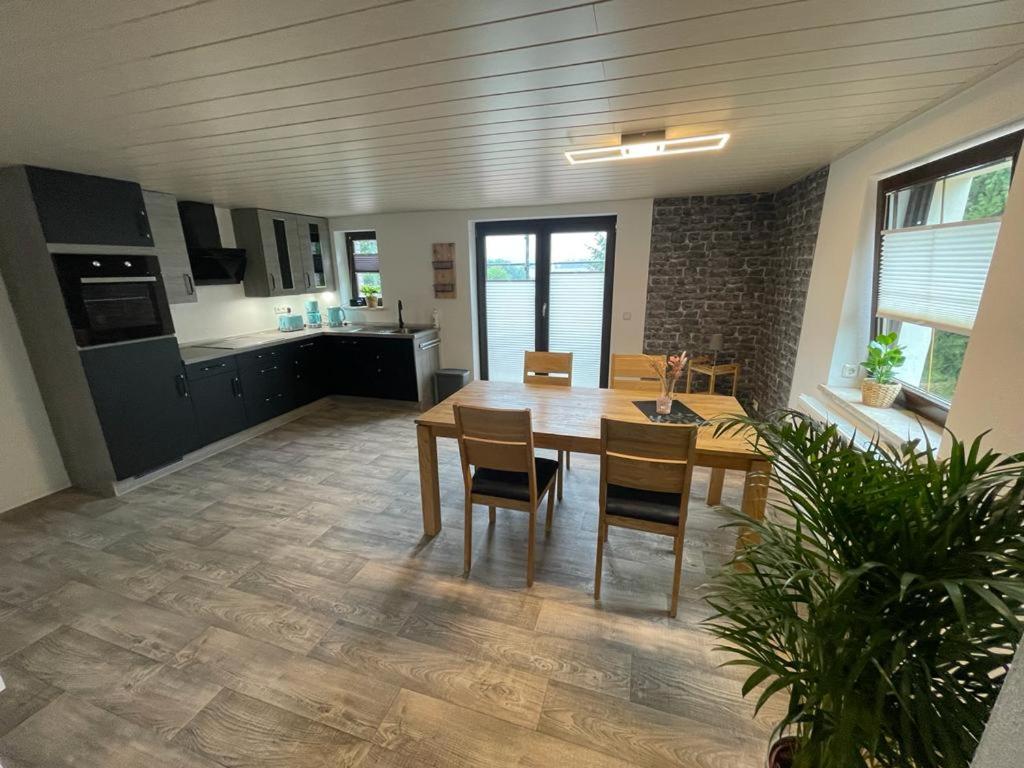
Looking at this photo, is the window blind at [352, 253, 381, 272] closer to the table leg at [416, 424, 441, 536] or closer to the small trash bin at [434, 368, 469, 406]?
the small trash bin at [434, 368, 469, 406]

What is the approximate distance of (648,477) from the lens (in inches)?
73.4

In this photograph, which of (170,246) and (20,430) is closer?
(20,430)

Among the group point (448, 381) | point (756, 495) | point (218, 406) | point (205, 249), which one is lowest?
point (448, 381)

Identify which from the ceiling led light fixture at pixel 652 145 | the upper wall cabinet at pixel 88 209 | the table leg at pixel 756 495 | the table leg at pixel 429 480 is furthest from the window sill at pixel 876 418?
the upper wall cabinet at pixel 88 209

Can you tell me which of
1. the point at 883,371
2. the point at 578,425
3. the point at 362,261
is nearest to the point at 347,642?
the point at 578,425

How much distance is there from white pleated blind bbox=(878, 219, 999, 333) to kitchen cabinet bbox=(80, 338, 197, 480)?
509 cm

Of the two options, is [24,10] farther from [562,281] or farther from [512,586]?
[562,281]

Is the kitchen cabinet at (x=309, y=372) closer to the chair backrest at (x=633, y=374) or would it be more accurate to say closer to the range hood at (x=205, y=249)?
the range hood at (x=205, y=249)

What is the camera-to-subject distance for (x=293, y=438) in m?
4.14

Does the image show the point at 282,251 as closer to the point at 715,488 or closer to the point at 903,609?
the point at 715,488

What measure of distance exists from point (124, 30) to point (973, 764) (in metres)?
2.47

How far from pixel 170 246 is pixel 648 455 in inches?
173

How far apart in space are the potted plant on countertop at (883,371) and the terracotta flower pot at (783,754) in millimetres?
2074

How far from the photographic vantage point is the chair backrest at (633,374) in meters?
3.06
